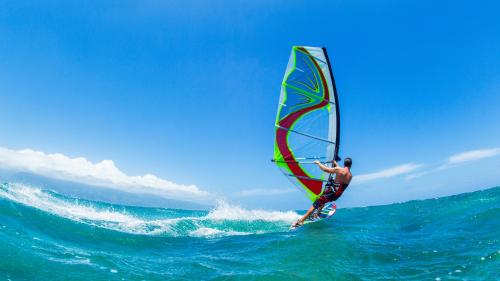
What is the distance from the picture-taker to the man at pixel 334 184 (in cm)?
1039

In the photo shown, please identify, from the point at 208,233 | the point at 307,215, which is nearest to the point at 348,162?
the point at 307,215

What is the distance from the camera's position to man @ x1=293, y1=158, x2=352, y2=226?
10.4m

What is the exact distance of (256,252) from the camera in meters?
7.36

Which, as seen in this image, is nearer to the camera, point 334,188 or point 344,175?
point 344,175

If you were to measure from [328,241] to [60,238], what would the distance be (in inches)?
255

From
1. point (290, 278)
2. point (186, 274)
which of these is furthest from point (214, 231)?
point (290, 278)

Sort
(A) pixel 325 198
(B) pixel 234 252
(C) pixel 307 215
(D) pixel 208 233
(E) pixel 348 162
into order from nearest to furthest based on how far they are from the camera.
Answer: (B) pixel 234 252 → (E) pixel 348 162 → (D) pixel 208 233 → (A) pixel 325 198 → (C) pixel 307 215

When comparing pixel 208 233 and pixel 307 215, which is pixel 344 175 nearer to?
pixel 307 215

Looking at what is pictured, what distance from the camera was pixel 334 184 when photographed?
36.1 ft

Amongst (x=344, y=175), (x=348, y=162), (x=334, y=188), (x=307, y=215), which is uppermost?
(x=348, y=162)

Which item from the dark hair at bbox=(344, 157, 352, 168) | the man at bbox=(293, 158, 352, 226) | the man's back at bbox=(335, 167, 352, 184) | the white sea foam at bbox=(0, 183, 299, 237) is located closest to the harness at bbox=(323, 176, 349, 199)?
the man at bbox=(293, 158, 352, 226)

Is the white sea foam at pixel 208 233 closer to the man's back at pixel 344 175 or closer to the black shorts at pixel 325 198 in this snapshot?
the black shorts at pixel 325 198

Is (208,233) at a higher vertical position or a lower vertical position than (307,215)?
lower

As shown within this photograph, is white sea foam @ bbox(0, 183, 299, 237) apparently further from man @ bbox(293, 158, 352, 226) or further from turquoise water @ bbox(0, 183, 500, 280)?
man @ bbox(293, 158, 352, 226)
